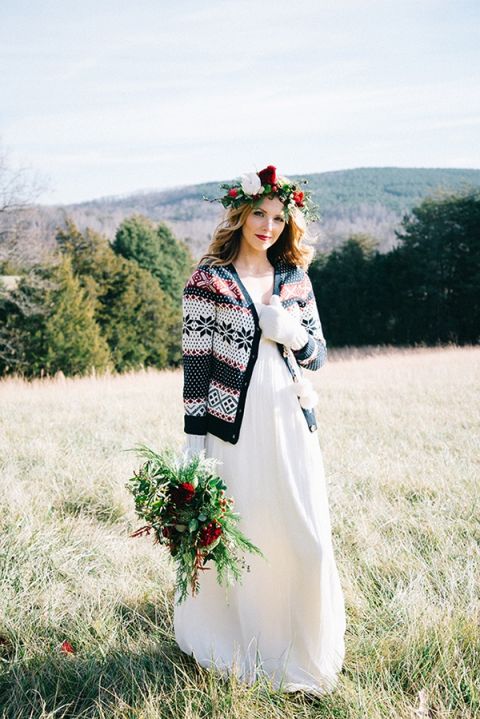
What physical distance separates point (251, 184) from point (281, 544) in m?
1.52

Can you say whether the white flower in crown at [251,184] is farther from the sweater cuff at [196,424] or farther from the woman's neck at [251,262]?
the sweater cuff at [196,424]

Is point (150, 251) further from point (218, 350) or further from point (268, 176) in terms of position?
point (218, 350)

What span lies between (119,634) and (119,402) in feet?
18.9

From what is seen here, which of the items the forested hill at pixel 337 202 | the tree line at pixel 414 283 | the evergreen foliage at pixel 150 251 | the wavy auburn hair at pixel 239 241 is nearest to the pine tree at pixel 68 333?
the evergreen foliage at pixel 150 251

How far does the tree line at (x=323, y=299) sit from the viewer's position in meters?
21.5

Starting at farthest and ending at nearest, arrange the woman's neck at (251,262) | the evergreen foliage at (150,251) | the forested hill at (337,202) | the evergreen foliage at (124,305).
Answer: the forested hill at (337,202), the evergreen foliage at (150,251), the evergreen foliage at (124,305), the woman's neck at (251,262)

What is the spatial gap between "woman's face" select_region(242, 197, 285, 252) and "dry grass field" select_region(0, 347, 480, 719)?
1.83 meters

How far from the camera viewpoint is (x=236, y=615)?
265 cm

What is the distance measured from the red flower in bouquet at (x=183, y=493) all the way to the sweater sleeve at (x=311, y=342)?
799 millimetres

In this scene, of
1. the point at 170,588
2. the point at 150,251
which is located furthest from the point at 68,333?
the point at 170,588

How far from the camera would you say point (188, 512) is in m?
2.21

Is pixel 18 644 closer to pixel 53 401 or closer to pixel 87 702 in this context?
pixel 87 702

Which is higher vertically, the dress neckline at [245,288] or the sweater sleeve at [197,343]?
the dress neckline at [245,288]

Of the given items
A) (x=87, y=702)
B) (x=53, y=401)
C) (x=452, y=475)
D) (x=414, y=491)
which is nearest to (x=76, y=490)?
(x=87, y=702)
